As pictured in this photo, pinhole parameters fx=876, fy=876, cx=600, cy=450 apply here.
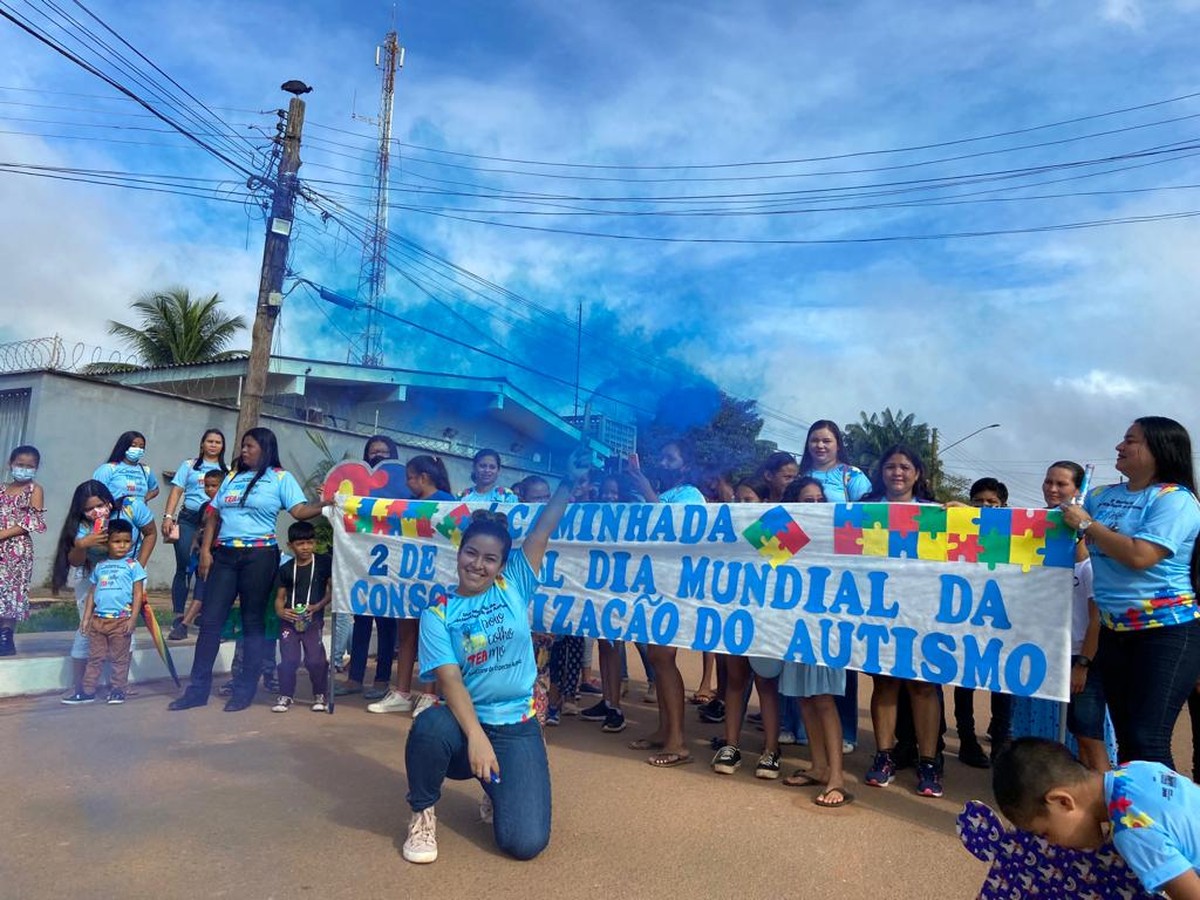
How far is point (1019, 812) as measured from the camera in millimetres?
2266

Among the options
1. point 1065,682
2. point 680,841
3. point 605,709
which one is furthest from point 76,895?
point 1065,682

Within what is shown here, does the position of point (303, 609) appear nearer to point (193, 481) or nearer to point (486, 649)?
point (193, 481)

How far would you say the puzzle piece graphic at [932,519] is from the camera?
418cm

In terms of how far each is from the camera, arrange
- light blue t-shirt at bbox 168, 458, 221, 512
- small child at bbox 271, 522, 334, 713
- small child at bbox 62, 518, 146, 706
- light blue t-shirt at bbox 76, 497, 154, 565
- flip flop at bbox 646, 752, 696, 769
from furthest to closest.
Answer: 1. light blue t-shirt at bbox 168, 458, 221, 512
2. light blue t-shirt at bbox 76, 497, 154, 565
3. small child at bbox 271, 522, 334, 713
4. small child at bbox 62, 518, 146, 706
5. flip flop at bbox 646, 752, 696, 769

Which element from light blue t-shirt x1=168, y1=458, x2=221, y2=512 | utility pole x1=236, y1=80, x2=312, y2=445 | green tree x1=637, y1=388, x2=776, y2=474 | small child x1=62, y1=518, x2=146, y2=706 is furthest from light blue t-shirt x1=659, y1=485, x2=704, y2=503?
utility pole x1=236, y1=80, x2=312, y2=445

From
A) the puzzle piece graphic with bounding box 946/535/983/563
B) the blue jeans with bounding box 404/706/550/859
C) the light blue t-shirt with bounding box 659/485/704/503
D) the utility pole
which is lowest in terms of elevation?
the blue jeans with bounding box 404/706/550/859

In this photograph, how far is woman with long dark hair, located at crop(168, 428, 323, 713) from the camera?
581 centimetres

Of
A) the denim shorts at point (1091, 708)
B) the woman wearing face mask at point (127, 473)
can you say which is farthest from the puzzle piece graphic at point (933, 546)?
the woman wearing face mask at point (127, 473)

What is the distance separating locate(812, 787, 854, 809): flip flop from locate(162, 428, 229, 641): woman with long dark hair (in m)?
5.58

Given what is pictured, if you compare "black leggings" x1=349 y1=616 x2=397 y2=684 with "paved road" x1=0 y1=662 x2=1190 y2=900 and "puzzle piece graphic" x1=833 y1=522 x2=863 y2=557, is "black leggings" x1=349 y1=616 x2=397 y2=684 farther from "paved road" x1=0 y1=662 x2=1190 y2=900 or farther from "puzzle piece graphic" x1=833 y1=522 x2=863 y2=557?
"puzzle piece graphic" x1=833 y1=522 x2=863 y2=557

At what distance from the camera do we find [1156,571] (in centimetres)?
339

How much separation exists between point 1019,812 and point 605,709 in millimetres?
3820

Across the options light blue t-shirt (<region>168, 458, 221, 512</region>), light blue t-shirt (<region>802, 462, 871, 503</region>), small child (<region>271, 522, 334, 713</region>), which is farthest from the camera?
light blue t-shirt (<region>168, 458, 221, 512</region>)

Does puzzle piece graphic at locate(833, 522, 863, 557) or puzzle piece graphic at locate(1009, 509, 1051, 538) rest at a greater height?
puzzle piece graphic at locate(1009, 509, 1051, 538)
